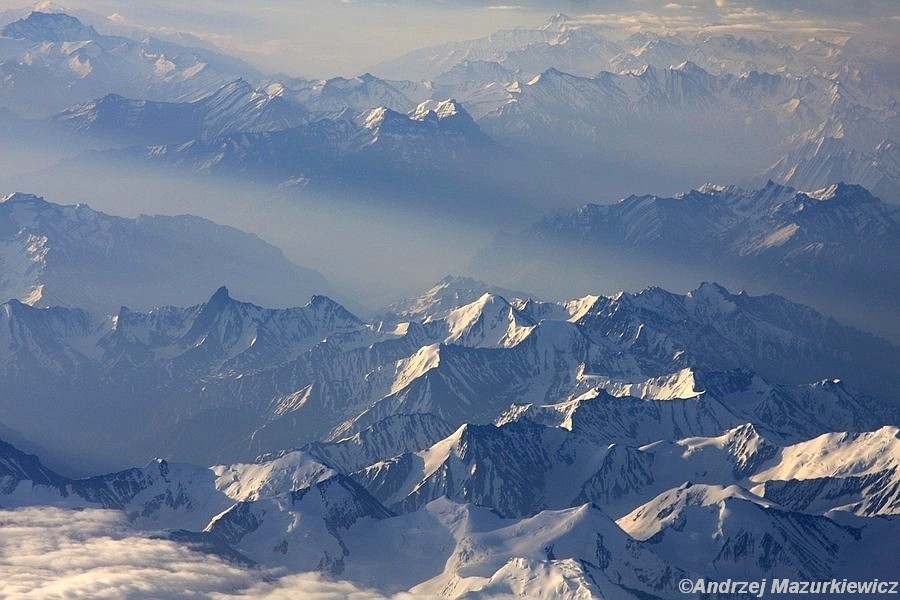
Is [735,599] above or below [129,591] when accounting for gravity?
below

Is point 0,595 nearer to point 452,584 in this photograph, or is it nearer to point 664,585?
point 452,584

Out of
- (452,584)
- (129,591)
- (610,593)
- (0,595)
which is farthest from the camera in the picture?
(452,584)

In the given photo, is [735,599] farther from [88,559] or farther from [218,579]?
[88,559]

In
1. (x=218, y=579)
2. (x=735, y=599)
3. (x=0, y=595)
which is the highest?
(x=0, y=595)

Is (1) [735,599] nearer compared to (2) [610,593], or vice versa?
(2) [610,593]

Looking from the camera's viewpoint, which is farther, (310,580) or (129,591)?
(310,580)

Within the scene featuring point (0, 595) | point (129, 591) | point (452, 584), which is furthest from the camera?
point (452, 584)

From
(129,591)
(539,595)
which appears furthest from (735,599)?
(129,591)

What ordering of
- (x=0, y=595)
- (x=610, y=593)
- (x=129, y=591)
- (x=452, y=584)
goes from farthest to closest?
1. (x=452, y=584)
2. (x=610, y=593)
3. (x=129, y=591)
4. (x=0, y=595)

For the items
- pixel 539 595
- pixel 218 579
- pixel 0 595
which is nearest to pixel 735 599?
pixel 539 595
